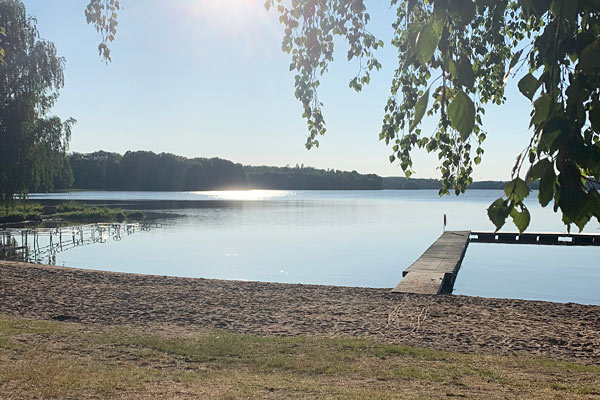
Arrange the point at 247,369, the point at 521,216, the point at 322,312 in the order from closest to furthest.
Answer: the point at 521,216 < the point at 247,369 < the point at 322,312

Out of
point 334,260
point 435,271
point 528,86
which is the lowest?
point 334,260

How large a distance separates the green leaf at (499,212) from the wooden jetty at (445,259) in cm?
8

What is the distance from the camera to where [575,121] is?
163cm

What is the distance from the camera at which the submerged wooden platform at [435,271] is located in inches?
583

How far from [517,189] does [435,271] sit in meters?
18.4

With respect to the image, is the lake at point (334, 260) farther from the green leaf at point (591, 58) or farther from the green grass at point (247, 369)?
the green leaf at point (591, 58)

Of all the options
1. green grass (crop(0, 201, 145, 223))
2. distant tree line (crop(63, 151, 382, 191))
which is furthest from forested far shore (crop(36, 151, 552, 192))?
green grass (crop(0, 201, 145, 223))

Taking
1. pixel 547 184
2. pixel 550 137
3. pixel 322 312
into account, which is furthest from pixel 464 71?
pixel 322 312

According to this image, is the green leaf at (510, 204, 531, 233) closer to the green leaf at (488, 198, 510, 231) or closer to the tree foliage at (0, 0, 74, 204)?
the green leaf at (488, 198, 510, 231)

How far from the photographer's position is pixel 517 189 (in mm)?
1629

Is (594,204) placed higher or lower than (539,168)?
lower

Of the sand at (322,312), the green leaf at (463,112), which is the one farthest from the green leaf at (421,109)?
the sand at (322,312)

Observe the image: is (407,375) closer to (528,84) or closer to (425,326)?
(425,326)

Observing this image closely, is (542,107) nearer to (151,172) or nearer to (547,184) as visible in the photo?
(547,184)
